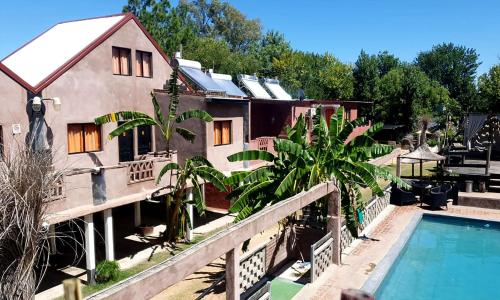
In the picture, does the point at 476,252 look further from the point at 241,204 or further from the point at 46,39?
the point at 46,39

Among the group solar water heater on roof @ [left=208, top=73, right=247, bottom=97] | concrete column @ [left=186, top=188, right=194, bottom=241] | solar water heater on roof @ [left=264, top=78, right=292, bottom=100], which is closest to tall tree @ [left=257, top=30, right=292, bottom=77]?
solar water heater on roof @ [left=264, top=78, right=292, bottom=100]

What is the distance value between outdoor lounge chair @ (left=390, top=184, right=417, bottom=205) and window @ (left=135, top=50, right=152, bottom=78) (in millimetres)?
14560

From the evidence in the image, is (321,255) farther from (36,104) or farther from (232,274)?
(36,104)

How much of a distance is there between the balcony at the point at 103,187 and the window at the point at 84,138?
2926mm

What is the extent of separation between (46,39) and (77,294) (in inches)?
778

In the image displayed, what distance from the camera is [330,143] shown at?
45.4 feet

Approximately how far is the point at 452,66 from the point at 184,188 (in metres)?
83.4

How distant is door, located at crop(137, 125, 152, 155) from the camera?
20.2 metres

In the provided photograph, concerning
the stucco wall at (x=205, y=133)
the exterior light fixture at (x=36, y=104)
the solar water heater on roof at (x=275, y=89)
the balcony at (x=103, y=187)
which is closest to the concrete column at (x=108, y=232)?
the balcony at (x=103, y=187)

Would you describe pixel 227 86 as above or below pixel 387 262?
above

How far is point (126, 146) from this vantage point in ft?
64.3

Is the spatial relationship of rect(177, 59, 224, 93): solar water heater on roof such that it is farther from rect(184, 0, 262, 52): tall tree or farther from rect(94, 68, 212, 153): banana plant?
rect(184, 0, 262, 52): tall tree

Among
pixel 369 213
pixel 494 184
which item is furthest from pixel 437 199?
pixel 494 184

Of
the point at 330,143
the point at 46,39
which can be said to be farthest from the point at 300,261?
the point at 46,39
